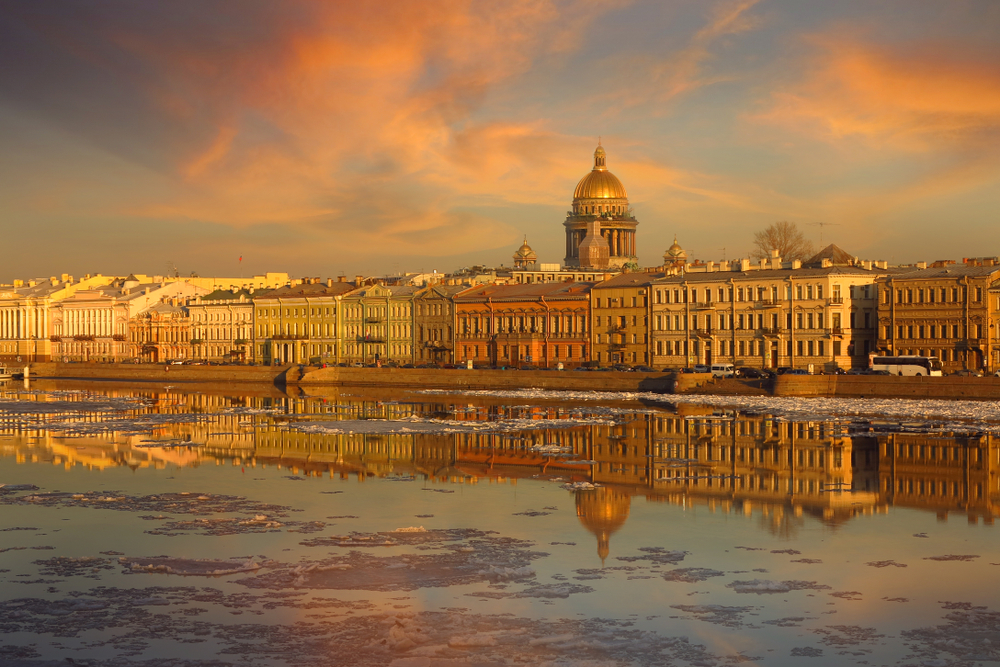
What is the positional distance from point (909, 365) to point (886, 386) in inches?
180

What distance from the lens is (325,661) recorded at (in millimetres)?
16578

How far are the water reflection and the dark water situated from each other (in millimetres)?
180

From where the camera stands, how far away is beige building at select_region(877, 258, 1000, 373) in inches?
2480

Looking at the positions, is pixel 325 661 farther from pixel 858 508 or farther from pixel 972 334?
pixel 972 334

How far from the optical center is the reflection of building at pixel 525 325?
81750 millimetres

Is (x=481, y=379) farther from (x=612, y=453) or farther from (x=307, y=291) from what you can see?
(x=612, y=453)

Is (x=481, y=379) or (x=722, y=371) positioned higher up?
(x=722, y=371)

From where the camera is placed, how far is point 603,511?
91.3 ft

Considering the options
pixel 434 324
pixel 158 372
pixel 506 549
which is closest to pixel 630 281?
pixel 434 324

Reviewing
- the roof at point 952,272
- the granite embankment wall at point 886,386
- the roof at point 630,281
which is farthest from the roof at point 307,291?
the granite embankment wall at point 886,386

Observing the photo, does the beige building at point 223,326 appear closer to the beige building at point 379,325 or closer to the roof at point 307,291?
the roof at point 307,291

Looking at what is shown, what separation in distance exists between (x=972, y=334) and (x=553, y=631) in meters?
50.7

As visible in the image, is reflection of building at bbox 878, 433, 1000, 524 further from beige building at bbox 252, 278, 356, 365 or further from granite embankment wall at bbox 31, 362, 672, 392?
beige building at bbox 252, 278, 356, 365

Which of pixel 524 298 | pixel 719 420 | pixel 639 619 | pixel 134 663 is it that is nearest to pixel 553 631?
pixel 639 619
